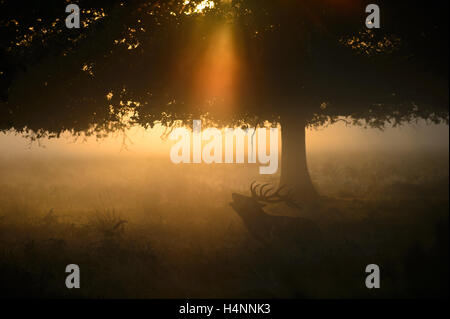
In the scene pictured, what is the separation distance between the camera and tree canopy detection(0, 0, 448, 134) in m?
11.8

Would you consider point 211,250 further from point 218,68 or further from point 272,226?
point 218,68

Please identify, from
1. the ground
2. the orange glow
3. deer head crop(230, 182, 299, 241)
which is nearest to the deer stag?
deer head crop(230, 182, 299, 241)

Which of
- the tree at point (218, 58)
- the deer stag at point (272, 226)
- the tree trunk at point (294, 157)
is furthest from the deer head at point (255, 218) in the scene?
the tree trunk at point (294, 157)

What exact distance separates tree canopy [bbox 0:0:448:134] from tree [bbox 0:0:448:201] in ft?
0.11

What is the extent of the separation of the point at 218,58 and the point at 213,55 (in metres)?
0.20

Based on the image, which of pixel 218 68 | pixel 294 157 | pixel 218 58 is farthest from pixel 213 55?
pixel 294 157

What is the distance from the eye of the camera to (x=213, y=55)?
12.4 meters

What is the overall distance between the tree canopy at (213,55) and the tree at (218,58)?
3 cm

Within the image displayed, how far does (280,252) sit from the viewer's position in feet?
34.2

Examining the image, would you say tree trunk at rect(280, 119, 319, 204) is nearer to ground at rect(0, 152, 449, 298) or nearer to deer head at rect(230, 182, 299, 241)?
ground at rect(0, 152, 449, 298)
